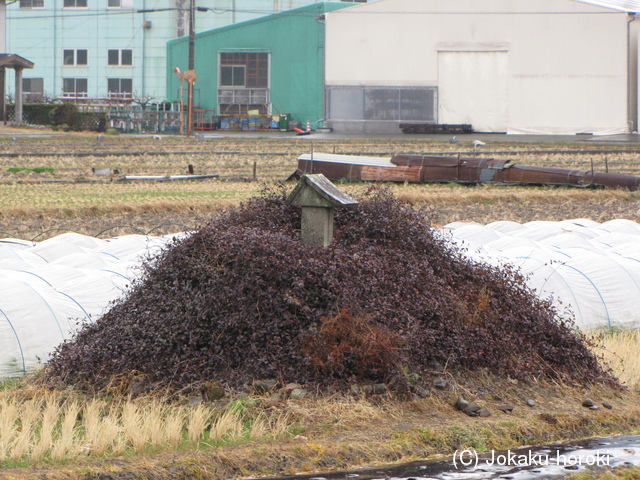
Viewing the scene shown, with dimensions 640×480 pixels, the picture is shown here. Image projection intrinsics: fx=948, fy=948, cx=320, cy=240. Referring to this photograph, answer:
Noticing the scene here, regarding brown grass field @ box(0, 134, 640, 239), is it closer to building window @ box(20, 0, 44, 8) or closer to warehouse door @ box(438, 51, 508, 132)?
warehouse door @ box(438, 51, 508, 132)

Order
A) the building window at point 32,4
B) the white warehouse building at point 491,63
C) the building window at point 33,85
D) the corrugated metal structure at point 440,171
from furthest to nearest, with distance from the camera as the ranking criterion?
the building window at point 33,85 → the building window at point 32,4 → the white warehouse building at point 491,63 → the corrugated metal structure at point 440,171

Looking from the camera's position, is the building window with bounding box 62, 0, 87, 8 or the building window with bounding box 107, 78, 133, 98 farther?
the building window with bounding box 107, 78, 133, 98

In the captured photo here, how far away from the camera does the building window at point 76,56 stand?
68.7 metres

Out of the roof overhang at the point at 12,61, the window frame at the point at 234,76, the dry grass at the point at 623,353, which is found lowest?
the dry grass at the point at 623,353

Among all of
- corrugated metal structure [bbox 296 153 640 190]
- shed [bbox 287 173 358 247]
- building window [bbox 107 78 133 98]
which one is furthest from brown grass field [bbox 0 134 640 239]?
building window [bbox 107 78 133 98]

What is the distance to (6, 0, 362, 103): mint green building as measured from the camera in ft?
222

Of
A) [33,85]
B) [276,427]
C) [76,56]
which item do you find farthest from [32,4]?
[276,427]

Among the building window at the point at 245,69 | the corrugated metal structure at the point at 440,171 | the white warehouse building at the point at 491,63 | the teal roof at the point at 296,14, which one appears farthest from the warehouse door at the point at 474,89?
the corrugated metal structure at the point at 440,171

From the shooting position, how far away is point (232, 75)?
63156 millimetres

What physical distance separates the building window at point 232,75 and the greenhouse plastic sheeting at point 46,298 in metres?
50.5

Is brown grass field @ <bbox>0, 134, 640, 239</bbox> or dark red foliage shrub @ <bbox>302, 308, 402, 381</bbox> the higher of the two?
brown grass field @ <bbox>0, 134, 640, 239</bbox>

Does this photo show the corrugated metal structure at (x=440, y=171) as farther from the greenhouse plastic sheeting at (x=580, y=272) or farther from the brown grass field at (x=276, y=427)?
the brown grass field at (x=276, y=427)

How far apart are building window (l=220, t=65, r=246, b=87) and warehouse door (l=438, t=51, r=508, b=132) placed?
578 inches

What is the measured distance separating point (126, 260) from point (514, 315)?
5.75m
